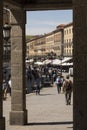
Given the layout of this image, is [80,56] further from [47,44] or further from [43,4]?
[47,44]

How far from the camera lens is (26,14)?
1609 centimetres

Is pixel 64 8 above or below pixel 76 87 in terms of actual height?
above

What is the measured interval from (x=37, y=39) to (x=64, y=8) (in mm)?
180221

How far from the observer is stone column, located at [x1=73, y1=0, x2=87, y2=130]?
8086 millimetres

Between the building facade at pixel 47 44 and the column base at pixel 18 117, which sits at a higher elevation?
the building facade at pixel 47 44

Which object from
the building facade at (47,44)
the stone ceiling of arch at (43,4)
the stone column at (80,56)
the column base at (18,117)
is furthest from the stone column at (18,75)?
the building facade at (47,44)

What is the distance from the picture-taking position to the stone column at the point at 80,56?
318 inches

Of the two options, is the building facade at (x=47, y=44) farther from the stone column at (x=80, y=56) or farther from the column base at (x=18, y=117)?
the stone column at (x=80, y=56)

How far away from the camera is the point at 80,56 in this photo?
320 inches

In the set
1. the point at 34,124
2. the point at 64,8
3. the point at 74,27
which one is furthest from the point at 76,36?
the point at 34,124

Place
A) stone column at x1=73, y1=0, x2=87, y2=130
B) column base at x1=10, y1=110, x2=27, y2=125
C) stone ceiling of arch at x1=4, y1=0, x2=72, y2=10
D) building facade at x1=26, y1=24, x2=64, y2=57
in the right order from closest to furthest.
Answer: stone column at x1=73, y1=0, x2=87, y2=130 → stone ceiling of arch at x1=4, y1=0, x2=72, y2=10 → column base at x1=10, y1=110, x2=27, y2=125 → building facade at x1=26, y1=24, x2=64, y2=57

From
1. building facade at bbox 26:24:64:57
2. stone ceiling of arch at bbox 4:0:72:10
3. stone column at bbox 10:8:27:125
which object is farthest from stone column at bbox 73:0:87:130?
building facade at bbox 26:24:64:57

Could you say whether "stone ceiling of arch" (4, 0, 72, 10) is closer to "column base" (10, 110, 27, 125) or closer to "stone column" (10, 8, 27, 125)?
"stone column" (10, 8, 27, 125)

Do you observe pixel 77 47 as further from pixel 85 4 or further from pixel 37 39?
pixel 37 39
